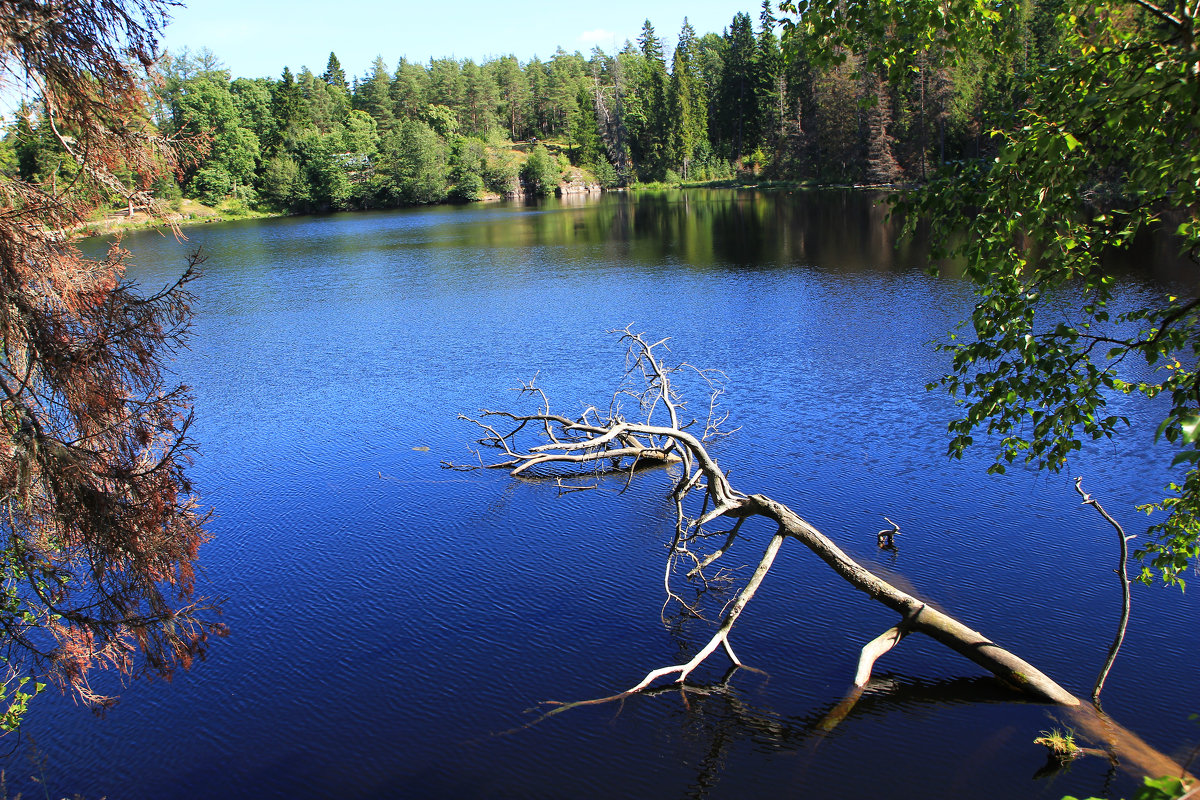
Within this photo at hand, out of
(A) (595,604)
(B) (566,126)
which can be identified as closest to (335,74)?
(B) (566,126)

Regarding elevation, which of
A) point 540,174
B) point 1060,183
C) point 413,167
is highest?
point 413,167

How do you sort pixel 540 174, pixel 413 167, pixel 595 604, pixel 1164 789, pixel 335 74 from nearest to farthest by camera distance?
pixel 1164 789
pixel 595 604
pixel 413 167
pixel 540 174
pixel 335 74

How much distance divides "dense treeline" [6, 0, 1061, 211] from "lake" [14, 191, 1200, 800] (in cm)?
4794

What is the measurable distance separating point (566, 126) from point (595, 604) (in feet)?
388

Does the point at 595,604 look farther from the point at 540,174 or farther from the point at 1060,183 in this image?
the point at 540,174

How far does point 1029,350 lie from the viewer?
589cm

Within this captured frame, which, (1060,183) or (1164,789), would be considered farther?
(1060,183)

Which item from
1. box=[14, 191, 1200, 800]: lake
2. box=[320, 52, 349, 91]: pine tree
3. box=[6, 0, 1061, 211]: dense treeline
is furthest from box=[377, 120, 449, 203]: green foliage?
box=[14, 191, 1200, 800]: lake

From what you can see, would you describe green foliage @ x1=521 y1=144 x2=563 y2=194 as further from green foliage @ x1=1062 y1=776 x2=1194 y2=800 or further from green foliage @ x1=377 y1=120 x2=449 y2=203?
green foliage @ x1=1062 y1=776 x2=1194 y2=800

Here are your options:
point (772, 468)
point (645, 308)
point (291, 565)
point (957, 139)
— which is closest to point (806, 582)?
point (772, 468)

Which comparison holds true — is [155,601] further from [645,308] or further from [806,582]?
[645,308]

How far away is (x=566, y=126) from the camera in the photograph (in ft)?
401

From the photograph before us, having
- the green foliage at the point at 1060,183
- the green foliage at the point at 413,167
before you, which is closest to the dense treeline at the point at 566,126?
the green foliage at the point at 413,167

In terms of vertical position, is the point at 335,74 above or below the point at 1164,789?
above
